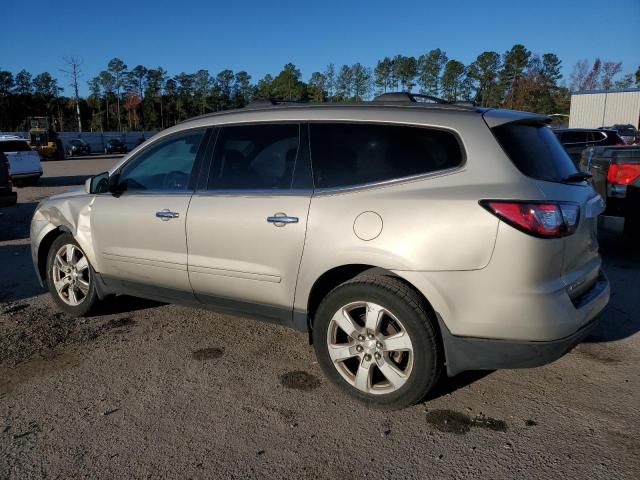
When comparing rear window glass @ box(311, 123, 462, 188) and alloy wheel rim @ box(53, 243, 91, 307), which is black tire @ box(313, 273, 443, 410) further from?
alloy wheel rim @ box(53, 243, 91, 307)

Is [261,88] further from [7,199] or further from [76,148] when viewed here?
[7,199]

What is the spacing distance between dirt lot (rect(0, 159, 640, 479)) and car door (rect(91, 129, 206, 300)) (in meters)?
0.53

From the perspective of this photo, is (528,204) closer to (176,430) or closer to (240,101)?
(176,430)

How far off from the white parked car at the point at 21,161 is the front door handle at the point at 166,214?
50.3 feet

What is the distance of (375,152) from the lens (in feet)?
10.9

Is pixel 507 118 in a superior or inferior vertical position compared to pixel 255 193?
superior

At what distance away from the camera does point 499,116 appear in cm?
318

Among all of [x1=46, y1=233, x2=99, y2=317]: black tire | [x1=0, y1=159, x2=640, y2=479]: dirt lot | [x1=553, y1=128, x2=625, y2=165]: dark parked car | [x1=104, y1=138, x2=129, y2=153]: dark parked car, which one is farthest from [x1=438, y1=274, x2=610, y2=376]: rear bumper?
[x1=104, y1=138, x2=129, y2=153]: dark parked car

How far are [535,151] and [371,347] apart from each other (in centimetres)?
153

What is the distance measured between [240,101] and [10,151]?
7354 cm

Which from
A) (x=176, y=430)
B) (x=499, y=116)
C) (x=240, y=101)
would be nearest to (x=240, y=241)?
(x=176, y=430)

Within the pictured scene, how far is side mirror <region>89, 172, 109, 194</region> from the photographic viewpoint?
462 centimetres

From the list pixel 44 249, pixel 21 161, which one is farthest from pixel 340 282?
pixel 21 161

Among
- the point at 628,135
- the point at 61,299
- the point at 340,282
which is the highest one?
the point at 628,135
